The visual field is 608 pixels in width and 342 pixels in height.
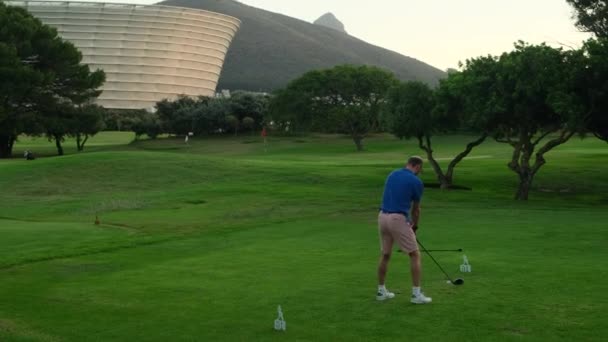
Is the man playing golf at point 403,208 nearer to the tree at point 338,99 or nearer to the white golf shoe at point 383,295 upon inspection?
the white golf shoe at point 383,295

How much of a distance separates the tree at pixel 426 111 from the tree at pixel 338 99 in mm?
44707

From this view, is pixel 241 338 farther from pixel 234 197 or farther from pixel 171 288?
pixel 234 197

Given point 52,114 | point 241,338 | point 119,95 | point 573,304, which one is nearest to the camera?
point 241,338

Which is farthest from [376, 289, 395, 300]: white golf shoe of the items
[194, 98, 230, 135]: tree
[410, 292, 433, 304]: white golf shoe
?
[194, 98, 230, 135]: tree

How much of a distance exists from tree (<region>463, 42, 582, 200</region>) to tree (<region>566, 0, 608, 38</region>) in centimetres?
1113

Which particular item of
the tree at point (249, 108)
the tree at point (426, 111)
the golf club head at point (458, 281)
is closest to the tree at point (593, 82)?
the tree at point (426, 111)

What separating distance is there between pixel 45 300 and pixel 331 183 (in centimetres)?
3041

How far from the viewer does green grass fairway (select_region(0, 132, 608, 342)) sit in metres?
10.3

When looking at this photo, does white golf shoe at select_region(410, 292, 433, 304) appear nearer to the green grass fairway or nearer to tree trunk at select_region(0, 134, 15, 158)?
the green grass fairway

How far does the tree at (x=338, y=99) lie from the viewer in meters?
91.8

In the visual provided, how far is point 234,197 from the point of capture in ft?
117

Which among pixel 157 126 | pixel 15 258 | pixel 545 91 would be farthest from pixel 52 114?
pixel 15 258

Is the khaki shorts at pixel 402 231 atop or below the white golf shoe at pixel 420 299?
atop

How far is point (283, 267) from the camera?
15180 millimetres
